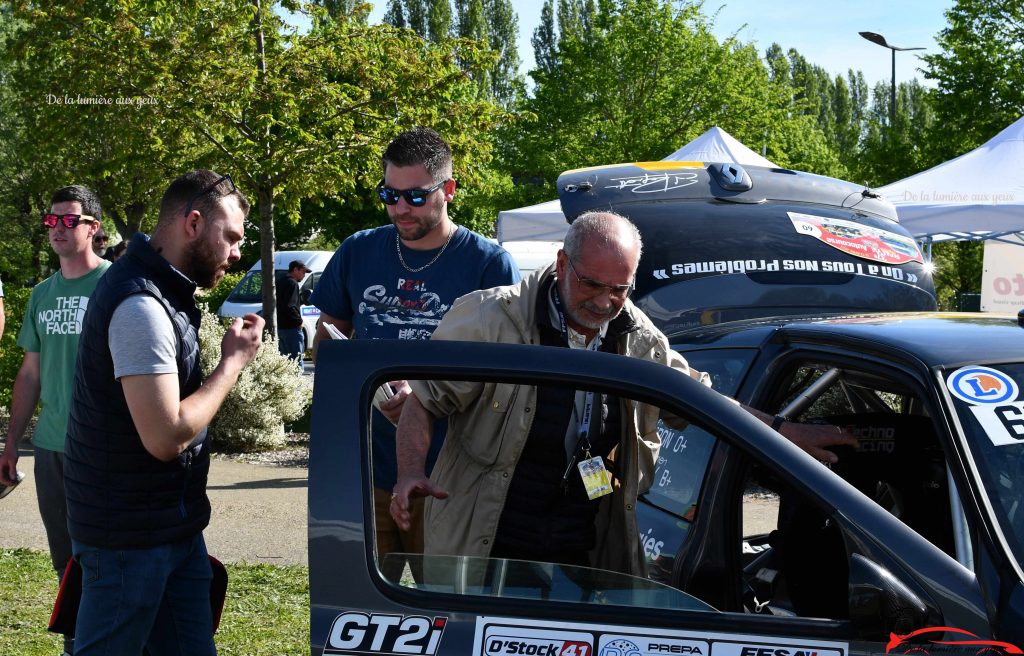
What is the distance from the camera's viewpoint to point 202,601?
2.87 meters

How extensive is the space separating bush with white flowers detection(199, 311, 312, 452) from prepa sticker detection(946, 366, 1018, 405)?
7.60 meters

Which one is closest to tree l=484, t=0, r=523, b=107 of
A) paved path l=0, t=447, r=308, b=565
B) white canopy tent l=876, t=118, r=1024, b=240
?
white canopy tent l=876, t=118, r=1024, b=240

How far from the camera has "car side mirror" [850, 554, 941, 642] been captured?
6.18 feet

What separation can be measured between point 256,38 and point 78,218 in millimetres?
7014

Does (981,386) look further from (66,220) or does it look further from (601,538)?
(66,220)

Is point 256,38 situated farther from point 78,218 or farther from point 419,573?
point 419,573

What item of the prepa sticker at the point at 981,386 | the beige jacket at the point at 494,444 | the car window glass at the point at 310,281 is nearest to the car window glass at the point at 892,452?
the prepa sticker at the point at 981,386

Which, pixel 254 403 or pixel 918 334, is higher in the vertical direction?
pixel 918 334

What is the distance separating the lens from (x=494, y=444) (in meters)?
2.60

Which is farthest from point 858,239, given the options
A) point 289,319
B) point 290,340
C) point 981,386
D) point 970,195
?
point 289,319

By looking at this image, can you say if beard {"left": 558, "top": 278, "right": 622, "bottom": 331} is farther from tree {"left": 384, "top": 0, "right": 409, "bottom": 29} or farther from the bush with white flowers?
tree {"left": 384, "top": 0, "right": 409, "bottom": 29}

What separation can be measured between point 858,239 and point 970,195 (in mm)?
6402

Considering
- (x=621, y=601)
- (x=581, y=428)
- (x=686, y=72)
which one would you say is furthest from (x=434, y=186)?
(x=686, y=72)

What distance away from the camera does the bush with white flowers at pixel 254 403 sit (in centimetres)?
940
